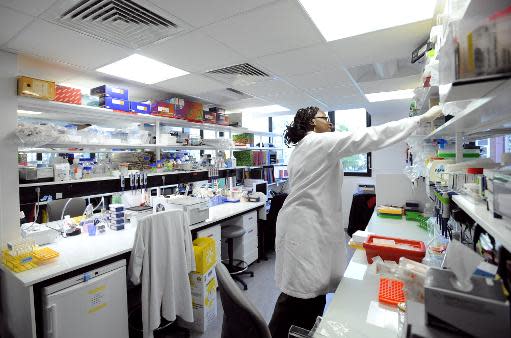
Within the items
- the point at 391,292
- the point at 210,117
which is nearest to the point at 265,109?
the point at 210,117

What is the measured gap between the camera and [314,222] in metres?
1.54

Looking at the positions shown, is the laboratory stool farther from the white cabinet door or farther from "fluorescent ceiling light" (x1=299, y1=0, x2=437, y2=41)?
"fluorescent ceiling light" (x1=299, y1=0, x2=437, y2=41)

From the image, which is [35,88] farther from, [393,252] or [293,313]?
[393,252]

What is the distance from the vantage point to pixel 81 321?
1.70 m

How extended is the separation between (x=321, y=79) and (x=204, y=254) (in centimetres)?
226

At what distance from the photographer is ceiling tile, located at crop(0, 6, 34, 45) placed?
1544 millimetres

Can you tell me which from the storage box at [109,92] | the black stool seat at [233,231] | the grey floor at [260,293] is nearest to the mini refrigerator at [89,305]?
the grey floor at [260,293]

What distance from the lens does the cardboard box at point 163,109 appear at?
3.19 meters

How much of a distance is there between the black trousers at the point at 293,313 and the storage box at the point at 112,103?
7.97ft

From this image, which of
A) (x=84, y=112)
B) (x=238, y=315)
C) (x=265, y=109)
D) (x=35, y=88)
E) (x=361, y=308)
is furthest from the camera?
(x=265, y=109)

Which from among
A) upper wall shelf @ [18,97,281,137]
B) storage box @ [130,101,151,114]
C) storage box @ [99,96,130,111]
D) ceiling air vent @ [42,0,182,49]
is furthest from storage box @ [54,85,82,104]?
ceiling air vent @ [42,0,182,49]

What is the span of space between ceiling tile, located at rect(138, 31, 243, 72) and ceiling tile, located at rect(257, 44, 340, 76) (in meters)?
0.33

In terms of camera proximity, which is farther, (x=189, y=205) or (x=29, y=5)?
(x=189, y=205)

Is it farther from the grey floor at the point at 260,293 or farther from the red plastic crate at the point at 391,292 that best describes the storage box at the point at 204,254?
the red plastic crate at the point at 391,292
